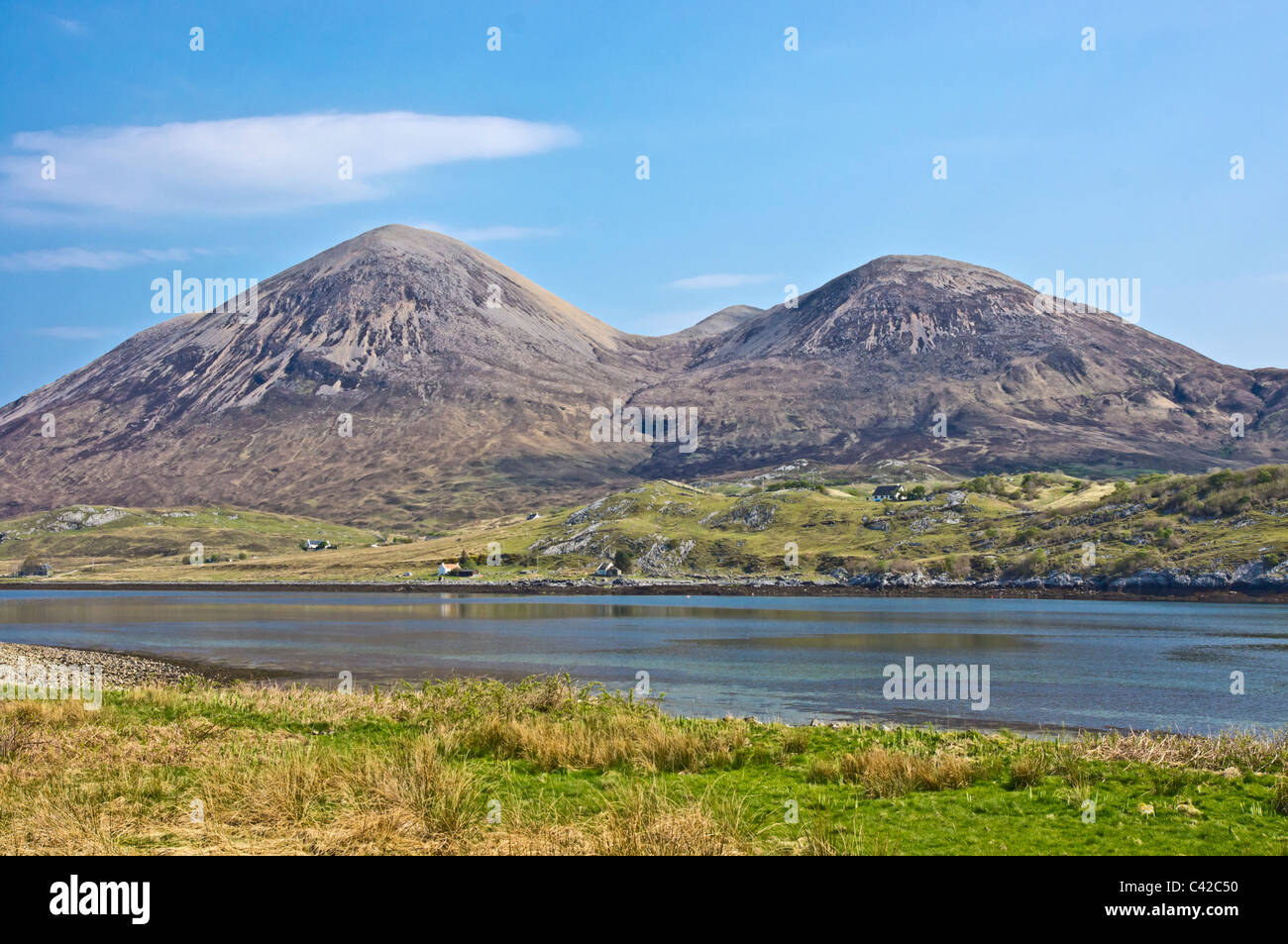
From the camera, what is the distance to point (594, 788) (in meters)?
15.9

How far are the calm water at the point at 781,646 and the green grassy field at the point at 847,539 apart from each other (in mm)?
16335

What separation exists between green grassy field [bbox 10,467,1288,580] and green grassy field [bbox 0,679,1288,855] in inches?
4432

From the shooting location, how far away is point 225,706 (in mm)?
26344

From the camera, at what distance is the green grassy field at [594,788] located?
39.9 feet

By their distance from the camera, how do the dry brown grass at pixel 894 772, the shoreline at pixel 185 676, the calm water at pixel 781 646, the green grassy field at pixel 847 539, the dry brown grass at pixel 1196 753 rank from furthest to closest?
1. the green grassy field at pixel 847 539
2. the calm water at pixel 781 646
3. the shoreline at pixel 185 676
4. the dry brown grass at pixel 1196 753
5. the dry brown grass at pixel 894 772

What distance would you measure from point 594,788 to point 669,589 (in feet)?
397

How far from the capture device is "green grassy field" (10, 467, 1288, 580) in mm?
125375

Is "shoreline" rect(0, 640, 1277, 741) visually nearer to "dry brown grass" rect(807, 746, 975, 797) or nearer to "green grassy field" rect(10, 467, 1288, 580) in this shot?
"dry brown grass" rect(807, 746, 975, 797)
